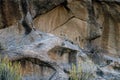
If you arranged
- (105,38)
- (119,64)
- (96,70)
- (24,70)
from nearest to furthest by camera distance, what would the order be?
(24,70)
(96,70)
(119,64)
(105,38)

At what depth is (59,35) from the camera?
14.0m

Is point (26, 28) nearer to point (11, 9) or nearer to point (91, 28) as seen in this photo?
point (11, 9)

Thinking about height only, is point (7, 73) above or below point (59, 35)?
below

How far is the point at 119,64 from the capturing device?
14.0 metres

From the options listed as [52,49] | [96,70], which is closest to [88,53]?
[96,70]

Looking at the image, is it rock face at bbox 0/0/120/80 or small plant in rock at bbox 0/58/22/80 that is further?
rock face at bbox 0/0/120/80

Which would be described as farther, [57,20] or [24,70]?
[57,20]

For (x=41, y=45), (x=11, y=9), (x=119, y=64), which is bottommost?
(x=119, y=64)

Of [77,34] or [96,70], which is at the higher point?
[77,34]

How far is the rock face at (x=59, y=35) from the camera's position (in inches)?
464

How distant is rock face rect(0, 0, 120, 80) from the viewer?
1177 cm

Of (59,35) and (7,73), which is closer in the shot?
(7,73)

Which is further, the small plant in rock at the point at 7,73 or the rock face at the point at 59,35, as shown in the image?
the rock face at the point at 59,35

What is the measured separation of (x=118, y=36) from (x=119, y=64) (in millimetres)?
1474
